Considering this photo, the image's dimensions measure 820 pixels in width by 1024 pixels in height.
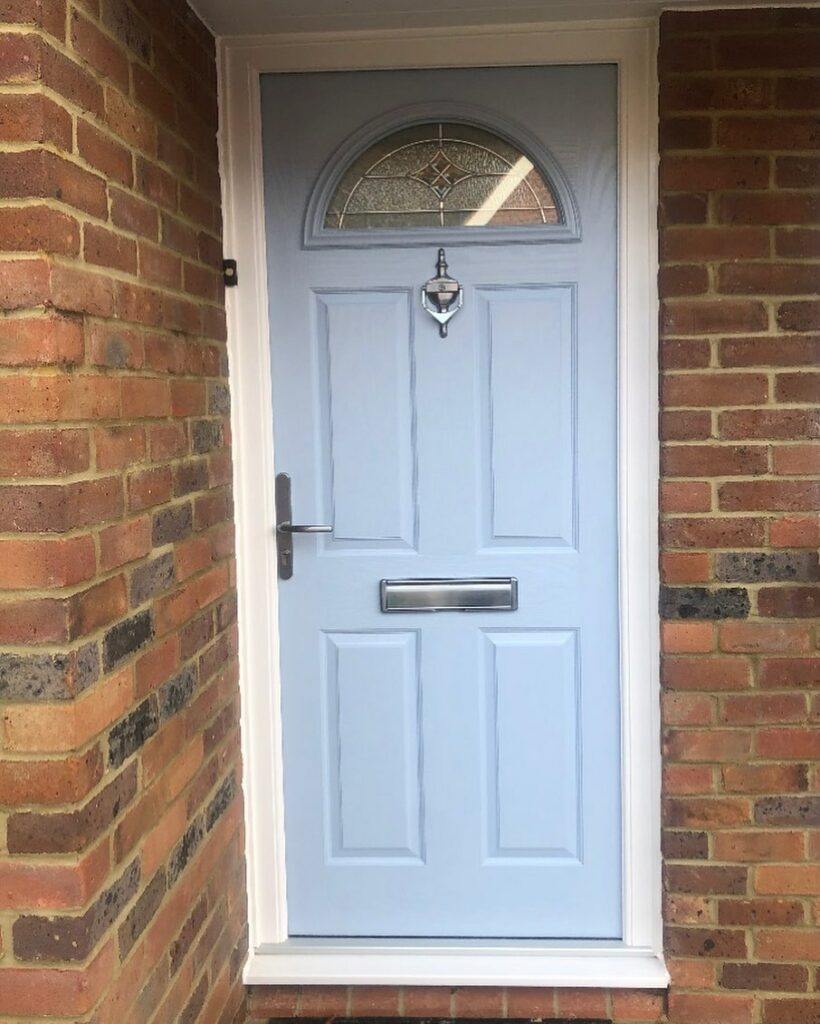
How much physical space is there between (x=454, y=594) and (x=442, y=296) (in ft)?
2.34

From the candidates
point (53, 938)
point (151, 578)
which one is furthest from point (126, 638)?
point (53, 938)

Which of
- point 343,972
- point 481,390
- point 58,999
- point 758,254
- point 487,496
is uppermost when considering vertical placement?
point 758,254

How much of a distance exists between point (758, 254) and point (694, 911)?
4.94ft

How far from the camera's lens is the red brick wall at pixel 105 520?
1.34 metres

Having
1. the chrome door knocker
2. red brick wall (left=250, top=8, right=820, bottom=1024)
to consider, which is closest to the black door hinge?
the chrome door knocker

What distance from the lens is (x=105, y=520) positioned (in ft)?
4.90

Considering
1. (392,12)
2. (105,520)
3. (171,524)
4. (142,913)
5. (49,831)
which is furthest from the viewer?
(392,12)

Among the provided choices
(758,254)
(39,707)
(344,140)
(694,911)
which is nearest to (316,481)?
(344,140)

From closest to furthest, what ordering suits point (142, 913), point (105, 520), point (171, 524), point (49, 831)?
1. point (49, 831)
2. point (105, 520)
3. point (142, 913)
4. point (171, 524)

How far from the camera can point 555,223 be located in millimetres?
2115

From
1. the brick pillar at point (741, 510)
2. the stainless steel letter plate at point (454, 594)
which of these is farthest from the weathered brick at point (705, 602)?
the stainless steel letter plate at point (454, 594)

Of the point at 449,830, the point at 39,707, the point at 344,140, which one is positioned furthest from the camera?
the point at 449,830

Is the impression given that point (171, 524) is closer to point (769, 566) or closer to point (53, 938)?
point (53, 938)

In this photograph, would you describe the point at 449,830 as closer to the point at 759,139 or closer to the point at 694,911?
the point at 694,911
